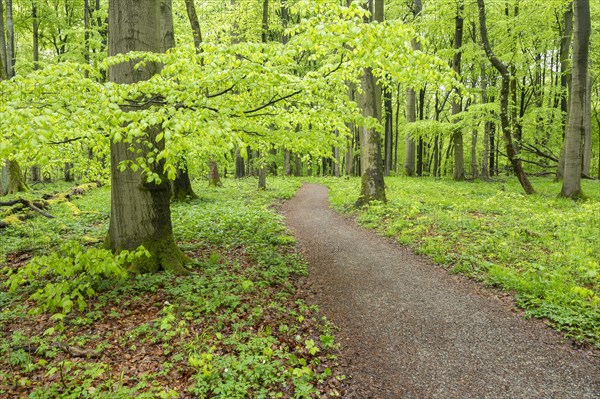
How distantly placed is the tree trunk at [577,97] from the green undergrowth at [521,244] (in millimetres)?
1006

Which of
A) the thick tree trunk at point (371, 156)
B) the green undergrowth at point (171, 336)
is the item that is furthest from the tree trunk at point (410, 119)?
the green undergrowth at point (171, 336)

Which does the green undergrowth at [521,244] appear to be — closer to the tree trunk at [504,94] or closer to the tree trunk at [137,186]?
the tree trunk at [504,94]

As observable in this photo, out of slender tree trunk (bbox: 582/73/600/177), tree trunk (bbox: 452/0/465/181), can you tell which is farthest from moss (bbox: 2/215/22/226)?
slender tree trunk (bbox: 582/73/600/177)

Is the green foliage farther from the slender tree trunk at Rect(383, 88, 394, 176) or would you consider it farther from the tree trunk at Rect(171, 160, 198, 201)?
the slender tree trunk at Rect(383, 88, 394, 176)

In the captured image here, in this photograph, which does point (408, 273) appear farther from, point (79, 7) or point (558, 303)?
point (79, 7)

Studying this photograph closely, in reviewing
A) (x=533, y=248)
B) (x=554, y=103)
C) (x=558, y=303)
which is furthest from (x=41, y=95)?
(x=554, y=103)

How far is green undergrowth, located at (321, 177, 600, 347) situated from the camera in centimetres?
518

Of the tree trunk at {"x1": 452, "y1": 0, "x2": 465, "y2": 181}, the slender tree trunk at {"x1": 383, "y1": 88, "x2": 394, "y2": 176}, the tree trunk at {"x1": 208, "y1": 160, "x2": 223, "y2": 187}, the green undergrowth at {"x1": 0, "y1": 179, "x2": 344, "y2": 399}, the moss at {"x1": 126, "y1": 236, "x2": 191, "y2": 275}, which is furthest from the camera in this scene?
the slender tree trunk at {"x1": 383, "y1": 88, "x2": 394, "y2": 176}

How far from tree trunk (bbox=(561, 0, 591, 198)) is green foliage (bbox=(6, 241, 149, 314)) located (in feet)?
46.7

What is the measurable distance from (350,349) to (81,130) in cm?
468

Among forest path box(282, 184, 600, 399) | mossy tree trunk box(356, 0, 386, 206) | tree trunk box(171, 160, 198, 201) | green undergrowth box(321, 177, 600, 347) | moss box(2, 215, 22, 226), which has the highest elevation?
mossy tree trunk box(356, 0, 386, 206)

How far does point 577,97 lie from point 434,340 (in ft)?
40.2

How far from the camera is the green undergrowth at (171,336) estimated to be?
363 cm

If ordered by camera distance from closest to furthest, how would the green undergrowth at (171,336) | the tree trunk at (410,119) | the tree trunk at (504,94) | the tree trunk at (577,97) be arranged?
the green undergrowth at (171,336)
the tree trunk at (577,97)
the tree trunk at (504,94)
the tree trunk at (410,119)
